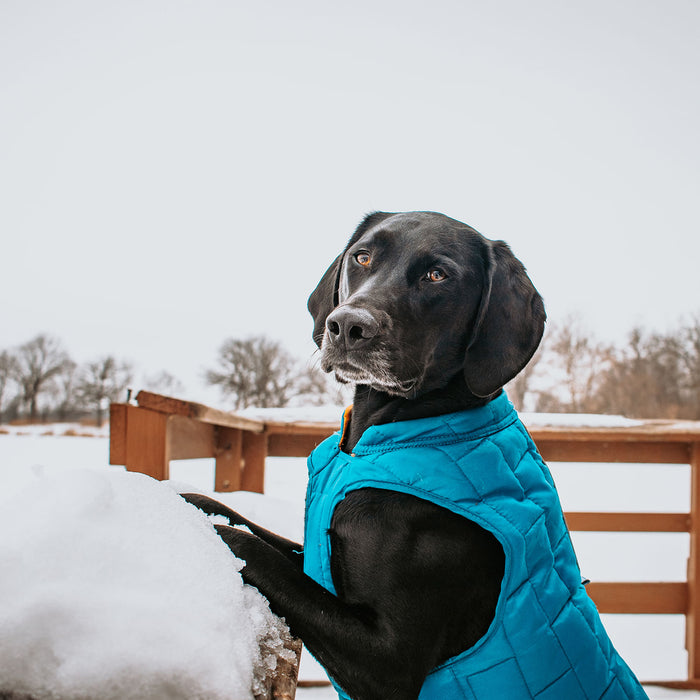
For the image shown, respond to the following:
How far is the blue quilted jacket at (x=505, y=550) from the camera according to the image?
3.56 feet

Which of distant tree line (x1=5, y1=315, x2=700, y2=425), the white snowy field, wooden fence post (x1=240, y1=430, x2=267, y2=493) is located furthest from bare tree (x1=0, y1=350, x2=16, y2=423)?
wooden fence post (x1=240, y1=430, x2=267, y2=493)

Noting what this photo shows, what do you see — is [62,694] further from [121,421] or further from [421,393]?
[121,421]

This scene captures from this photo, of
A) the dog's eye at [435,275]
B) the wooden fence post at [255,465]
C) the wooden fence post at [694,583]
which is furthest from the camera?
the wooden fence post at [694,583]

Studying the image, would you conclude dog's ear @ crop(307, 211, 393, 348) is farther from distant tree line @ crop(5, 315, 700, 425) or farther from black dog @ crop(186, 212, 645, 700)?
distant tree line @ crop(5, 315, 700, 425)

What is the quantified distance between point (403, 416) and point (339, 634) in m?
0.54

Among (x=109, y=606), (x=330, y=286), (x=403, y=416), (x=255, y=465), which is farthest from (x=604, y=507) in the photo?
(x=109, y=606)

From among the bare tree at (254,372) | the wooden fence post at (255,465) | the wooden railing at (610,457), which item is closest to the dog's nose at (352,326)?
the wooden railing at (610,457)

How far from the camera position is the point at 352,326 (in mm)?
1338

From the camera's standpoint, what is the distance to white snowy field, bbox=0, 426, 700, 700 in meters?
1.85

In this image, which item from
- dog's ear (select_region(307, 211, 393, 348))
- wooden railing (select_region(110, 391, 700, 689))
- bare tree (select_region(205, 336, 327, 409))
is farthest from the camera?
bare tree (select_region(205, 336, 327, 409))

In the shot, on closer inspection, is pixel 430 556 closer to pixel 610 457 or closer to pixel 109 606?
pixel 109 606

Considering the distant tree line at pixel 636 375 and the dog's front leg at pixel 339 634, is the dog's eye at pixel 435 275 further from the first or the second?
the distant tree line at pixel 636 375

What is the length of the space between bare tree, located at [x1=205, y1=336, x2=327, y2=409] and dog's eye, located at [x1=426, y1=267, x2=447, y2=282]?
2004 centimetres

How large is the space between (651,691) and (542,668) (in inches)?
109
